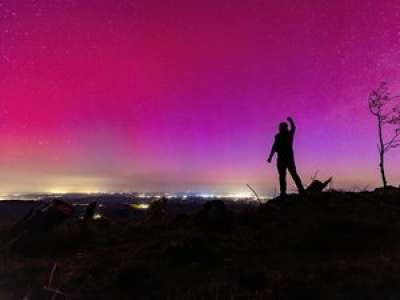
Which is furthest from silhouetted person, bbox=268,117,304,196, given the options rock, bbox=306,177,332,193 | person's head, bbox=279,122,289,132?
rock, bbox=306,177,332,193

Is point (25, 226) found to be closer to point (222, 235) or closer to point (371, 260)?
point (222, 235)

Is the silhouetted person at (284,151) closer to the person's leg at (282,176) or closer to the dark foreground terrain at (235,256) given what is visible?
the person's leg at (282,176)

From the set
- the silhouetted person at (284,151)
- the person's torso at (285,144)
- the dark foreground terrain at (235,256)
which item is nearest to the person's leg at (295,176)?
the silhouetted person at (284,151)

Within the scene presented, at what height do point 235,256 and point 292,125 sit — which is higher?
point 292,125

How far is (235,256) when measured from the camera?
1183 centimetres

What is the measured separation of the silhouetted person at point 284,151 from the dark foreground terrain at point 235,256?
1058 millimetres

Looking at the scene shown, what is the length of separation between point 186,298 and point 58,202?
36.6ft

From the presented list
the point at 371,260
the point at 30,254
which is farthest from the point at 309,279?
the point at 30,254

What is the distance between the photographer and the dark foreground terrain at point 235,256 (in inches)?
368

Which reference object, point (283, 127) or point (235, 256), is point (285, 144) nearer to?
point (283, 127)

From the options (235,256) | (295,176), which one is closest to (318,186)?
(295,176)

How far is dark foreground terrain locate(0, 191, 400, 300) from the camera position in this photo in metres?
9.34

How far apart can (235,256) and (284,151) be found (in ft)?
20.8

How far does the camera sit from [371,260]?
419 inches
